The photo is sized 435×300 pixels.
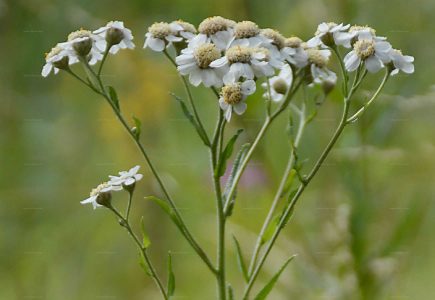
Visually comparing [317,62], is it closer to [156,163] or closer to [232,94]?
[232,94]

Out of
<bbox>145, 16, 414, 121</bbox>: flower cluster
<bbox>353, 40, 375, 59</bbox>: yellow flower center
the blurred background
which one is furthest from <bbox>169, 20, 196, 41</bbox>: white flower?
the blurred background

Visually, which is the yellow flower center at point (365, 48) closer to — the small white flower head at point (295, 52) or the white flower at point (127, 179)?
the small white flower head at point (295, 52)

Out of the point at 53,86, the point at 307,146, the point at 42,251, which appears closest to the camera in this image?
the point at 307,146

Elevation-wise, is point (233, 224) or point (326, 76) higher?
point (326, 76)

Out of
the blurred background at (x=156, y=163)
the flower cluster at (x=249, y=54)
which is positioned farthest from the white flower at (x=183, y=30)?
the blurred background at (x=156, y=163)

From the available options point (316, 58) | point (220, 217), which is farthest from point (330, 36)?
point (220, 217)

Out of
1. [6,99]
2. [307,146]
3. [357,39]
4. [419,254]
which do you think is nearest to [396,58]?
[357,39]

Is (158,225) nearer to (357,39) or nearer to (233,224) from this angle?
(233,224)
